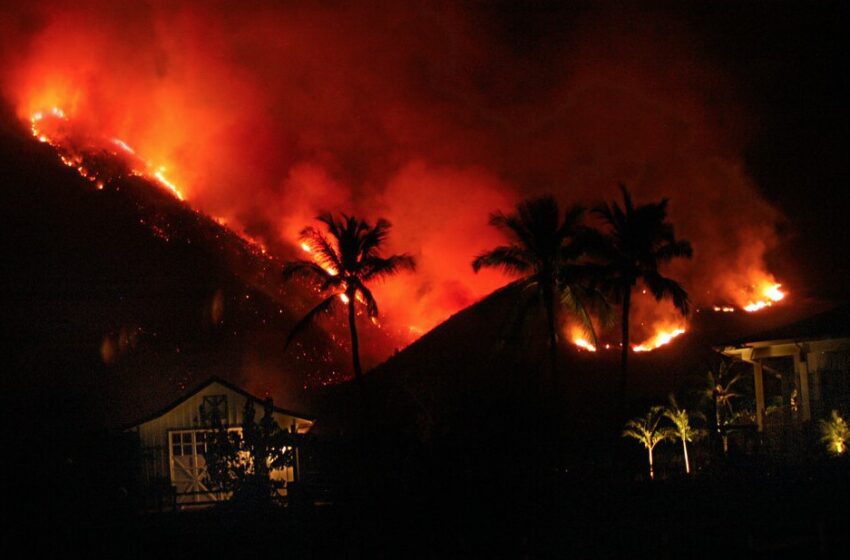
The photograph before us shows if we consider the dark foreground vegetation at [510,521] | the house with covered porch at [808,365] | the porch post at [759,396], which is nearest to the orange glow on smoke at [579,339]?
the house with covered porch at [808,365]

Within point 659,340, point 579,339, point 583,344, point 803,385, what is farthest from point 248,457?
point 659,340

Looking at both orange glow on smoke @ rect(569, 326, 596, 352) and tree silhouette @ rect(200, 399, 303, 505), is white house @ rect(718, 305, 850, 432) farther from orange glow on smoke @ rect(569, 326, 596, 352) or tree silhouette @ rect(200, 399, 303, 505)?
tree silhouette @ rect(200, 399, 303, 505)

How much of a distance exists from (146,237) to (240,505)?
2121 inches

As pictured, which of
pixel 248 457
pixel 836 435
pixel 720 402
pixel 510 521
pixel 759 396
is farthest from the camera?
pixel 759 396

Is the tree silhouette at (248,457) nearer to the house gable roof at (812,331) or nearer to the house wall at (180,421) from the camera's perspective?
the house wall at (180,421)

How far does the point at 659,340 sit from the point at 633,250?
66.4ft

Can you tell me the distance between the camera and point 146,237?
76375 mm

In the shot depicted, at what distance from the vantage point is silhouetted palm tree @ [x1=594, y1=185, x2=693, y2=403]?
114 ft

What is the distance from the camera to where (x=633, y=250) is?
34812 millimetres

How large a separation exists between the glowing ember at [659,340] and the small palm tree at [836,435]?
833 inches

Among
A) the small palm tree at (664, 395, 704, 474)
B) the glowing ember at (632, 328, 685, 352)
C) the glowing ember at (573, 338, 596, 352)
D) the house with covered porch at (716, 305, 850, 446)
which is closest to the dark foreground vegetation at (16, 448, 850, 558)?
the small palm tree at (664, 395, 704, 474)

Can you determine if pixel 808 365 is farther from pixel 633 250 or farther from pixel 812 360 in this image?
pixel 633 250

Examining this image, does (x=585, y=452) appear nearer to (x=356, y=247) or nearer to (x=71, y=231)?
(x=356, y=247)

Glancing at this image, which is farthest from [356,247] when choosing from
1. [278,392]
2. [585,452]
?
[278,392]
